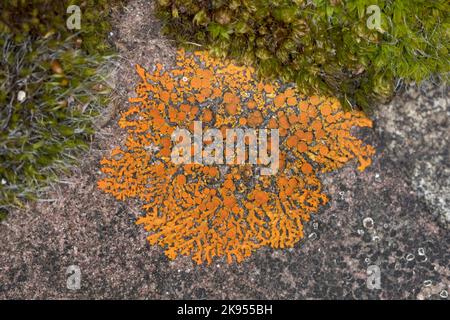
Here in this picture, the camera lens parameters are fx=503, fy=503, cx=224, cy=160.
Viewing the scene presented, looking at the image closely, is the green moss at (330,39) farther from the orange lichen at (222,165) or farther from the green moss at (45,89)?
the green moss at (45,89)

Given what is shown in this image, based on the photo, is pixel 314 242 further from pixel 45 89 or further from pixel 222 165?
pixel 45 89

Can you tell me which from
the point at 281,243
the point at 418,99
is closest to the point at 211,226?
the point at 281,243

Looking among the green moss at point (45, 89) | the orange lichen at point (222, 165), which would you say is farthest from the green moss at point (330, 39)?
the green moss at point (45, 89)

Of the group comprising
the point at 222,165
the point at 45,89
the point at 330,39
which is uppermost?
the point at 330,39

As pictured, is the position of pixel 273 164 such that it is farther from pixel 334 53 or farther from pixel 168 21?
pixel 168 21

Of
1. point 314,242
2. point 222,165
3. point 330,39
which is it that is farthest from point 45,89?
point 314,242
